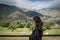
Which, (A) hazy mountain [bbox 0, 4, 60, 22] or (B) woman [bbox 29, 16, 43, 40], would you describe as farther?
(A) hazy mountain [bbox 0, 4, 60, 22]

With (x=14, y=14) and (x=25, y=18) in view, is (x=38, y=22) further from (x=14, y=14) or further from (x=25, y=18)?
(x=14, y=14)

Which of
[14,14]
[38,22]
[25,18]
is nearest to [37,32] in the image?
[38,22]

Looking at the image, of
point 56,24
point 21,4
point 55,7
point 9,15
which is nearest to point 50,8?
point 55,7

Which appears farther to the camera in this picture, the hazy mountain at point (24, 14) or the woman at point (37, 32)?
the hazy mountain at point (24, 14)

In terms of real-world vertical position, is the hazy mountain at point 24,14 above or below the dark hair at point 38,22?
above

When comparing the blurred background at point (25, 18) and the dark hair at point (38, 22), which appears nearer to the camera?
the dark hair at point (38, 22)

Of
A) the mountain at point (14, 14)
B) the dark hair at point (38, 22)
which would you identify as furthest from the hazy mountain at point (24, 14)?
the dark hair at point (38, 22)

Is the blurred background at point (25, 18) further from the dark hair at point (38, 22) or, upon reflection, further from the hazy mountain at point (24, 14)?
the dark hair at point (38, 22)

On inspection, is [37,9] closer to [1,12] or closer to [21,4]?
[21,4]

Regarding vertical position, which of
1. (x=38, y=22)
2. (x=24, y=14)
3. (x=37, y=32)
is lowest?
(x=37, y=32)

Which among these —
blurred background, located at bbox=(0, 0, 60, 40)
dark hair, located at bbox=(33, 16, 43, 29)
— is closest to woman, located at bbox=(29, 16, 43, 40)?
dark hair, located at bbox=(33, 16, 43, 29)

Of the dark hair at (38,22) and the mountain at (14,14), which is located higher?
the mountain at (14,14)

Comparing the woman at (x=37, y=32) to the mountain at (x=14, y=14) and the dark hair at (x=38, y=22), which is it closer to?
the dark hair at (x=38, y=22)

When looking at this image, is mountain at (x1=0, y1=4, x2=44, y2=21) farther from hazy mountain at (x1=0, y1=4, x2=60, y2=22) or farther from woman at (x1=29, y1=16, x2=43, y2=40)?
woman at (x1=29, y1=16, x2=43, y2=40)
